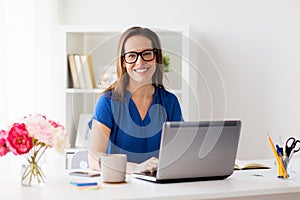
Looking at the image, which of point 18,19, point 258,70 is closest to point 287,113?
point 258,70

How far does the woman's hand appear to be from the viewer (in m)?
2.34

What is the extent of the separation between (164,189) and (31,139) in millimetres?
506

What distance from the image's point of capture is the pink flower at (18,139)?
217 centimetres

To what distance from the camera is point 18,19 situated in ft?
11.7

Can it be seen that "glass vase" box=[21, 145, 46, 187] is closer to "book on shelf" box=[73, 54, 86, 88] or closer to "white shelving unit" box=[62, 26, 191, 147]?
"white shelving unit" box=[62, 26, 191, 147]

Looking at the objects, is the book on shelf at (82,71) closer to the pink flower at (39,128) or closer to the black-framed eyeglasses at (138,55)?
the black-framed eyeglasses at (138,55)

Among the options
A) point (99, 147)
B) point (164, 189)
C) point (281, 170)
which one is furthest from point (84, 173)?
point (281, 170)

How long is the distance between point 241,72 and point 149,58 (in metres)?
2.00

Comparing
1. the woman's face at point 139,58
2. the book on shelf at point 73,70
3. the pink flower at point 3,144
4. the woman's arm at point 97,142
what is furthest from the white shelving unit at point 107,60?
the pink flower at point 3,144

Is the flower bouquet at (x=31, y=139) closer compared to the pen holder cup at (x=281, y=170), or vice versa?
the flower bouquet at (x=31, y=139)

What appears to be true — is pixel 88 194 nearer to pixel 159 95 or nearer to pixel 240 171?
pixel 159 95

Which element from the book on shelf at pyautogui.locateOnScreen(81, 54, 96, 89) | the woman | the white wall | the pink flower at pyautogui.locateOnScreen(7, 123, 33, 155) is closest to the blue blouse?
the woman

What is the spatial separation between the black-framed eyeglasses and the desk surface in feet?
1.51

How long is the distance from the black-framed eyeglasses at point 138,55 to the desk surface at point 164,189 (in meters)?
0.46
